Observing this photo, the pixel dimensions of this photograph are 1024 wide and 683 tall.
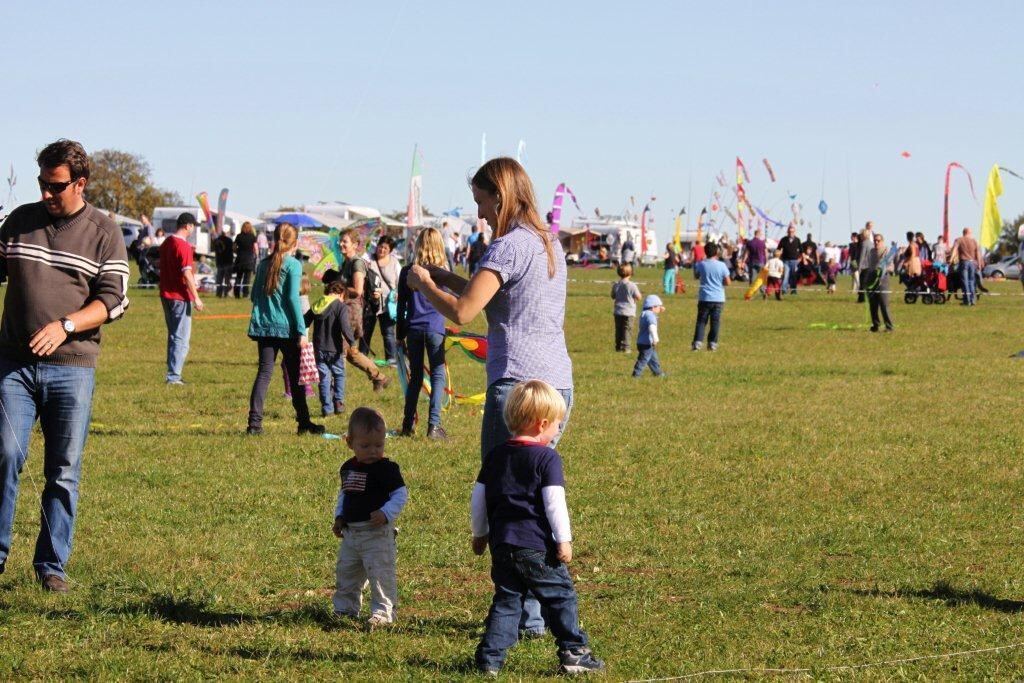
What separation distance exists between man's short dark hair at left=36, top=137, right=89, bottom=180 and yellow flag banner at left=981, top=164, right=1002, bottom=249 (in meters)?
17.4

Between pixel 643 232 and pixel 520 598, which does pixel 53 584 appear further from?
pixel 643 232

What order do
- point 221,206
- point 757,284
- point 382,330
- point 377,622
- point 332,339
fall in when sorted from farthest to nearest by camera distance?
point 221,206, point 757,284, point 382,330, point 332,339, point 377,622

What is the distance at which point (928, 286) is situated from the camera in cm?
3559

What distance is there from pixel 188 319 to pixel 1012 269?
48777 mm

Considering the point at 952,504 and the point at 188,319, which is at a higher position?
the point at 188,319

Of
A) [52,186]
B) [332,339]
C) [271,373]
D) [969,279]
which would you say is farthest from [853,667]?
[969,279]

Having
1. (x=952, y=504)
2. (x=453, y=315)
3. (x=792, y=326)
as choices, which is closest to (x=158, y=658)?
(x=453, y=315)

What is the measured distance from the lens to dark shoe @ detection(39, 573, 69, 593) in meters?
6.62

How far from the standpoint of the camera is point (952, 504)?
938 centimetres

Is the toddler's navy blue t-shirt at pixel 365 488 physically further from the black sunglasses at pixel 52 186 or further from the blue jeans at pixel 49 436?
the black sunglasses at pixel 52 186

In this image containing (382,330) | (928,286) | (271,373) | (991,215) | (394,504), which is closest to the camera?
(394,504)

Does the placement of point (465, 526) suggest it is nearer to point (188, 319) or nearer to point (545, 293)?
point (545, 293)

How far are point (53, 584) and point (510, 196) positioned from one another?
2.85 meters

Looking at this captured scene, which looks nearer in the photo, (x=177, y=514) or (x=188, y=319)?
(x=177, y=514)
